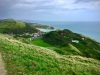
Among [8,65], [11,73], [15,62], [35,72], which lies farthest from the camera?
[15,62]

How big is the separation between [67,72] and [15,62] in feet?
17.7

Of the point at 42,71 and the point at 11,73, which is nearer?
the point at 11,73

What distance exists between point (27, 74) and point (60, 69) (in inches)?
163

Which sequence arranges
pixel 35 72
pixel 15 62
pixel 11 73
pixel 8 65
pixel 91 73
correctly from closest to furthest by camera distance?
1. pixel 11 73
2. pixel 35 72
3. pixel 8 65
4. pixel 15 62
5. pixel 91 73

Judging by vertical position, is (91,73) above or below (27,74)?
below

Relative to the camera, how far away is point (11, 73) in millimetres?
13414

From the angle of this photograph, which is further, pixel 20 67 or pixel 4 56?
pixel 4 56

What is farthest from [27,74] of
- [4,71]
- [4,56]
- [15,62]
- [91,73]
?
[91,73]

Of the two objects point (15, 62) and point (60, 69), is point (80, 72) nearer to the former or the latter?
point (60, 69)

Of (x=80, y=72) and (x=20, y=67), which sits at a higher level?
(x=20, y=67)

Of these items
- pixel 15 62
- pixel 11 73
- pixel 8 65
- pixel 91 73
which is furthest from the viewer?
pixel 91 73

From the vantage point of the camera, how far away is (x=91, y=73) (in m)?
18.1

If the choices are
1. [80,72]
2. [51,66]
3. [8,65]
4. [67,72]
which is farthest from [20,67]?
[80,72]

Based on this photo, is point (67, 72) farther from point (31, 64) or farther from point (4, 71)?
point (4, 71)
